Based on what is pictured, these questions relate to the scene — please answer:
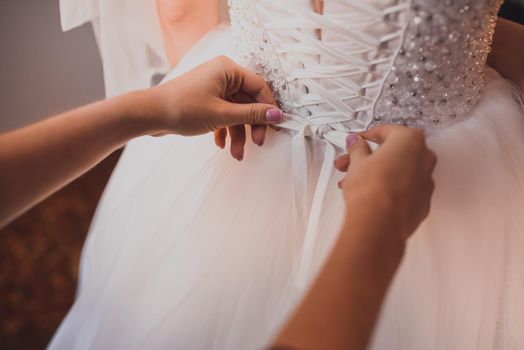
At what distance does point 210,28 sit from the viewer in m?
0.74

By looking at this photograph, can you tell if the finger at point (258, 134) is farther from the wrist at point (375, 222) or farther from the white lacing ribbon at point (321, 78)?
the wrist at point (375, 222)

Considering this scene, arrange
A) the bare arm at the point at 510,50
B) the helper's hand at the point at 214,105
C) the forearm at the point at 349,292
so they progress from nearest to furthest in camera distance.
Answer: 1. the forearm at the point at 349,292
2. the helper's hand at the point at 214,105
3. the bare arm at the point at 510,50

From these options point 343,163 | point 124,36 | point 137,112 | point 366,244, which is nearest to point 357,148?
point 343,163

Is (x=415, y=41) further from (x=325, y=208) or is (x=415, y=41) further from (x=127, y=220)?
(x=127, y=220)

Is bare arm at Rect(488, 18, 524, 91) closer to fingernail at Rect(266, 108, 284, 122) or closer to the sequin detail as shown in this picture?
the sequin detail

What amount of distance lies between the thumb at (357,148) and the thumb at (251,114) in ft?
0.37

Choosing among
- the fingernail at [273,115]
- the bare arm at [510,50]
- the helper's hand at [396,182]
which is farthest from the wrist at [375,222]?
the bare arm at [510,50]

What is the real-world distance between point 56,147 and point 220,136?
203 mm

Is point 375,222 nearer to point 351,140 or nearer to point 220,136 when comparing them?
point 351,140

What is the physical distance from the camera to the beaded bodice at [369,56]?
1.51 ft

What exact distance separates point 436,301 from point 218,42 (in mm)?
492

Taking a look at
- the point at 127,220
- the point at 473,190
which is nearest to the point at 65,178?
the point at 127,220

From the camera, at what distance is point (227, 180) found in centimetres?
56

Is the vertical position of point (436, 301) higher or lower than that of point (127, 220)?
lower
